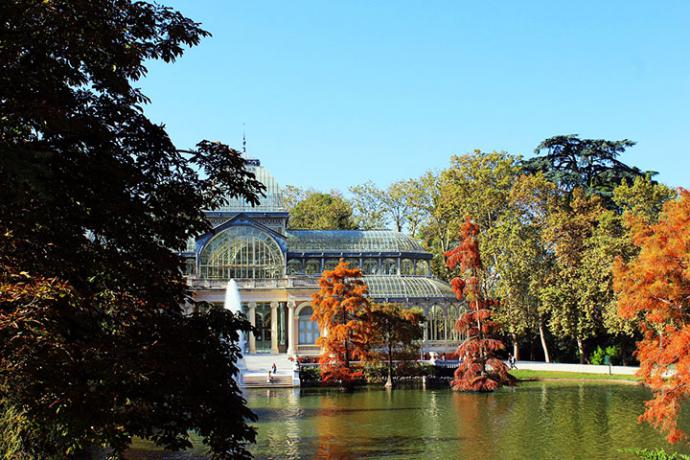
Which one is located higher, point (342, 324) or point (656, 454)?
point (342, 324)

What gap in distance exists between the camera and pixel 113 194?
9922 millimetres

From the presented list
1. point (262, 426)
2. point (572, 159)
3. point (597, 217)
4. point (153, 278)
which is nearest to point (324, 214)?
point (572, 159)

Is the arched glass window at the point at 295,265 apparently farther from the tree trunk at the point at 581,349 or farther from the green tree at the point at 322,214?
the tree trunk at the point at 581,349

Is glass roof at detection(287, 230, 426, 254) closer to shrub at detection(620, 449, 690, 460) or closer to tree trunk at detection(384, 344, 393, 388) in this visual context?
tree trunk at detection(384, 344, 393, 388)

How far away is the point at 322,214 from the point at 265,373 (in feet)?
102

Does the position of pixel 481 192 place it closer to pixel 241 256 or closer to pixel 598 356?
pixel 598 356

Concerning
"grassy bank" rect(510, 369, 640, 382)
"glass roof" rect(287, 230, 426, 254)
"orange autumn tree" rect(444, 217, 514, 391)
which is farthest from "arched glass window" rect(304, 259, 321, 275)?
"orange autumn tree" rect(444, 217, 514, 391)

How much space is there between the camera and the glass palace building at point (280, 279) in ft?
182

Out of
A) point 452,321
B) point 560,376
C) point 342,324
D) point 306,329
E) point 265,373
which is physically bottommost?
point 560,376

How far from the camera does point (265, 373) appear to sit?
45938mm

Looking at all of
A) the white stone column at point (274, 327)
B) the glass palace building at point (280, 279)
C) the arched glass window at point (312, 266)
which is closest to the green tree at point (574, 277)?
the glass palace building at point (280, 279)

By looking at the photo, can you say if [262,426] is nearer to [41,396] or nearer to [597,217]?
[41,396]

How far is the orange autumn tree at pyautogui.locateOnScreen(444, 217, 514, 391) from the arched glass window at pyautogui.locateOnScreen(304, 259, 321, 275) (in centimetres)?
1861

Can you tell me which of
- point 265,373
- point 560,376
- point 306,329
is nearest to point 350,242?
point 306,329
